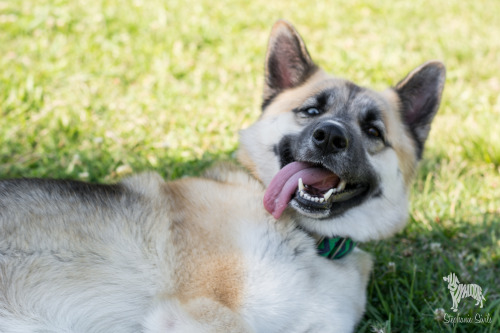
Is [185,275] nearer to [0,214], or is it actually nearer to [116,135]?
[0,214]

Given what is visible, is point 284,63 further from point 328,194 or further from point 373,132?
point 328,194

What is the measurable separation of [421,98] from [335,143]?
111 centimetres

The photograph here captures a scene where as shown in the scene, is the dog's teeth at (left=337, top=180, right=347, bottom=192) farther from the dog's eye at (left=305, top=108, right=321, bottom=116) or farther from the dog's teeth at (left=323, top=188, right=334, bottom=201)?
the dog's eye at (left=305, top=108, right=321, bottom=116)

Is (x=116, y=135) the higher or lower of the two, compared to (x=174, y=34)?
lower

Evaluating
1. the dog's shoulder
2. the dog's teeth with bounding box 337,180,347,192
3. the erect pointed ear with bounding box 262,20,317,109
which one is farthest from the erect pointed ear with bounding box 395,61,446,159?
the dog's shoulder

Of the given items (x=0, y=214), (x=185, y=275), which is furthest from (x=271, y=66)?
→ (x=0, y=214)

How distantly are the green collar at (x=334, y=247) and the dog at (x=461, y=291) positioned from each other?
69cm

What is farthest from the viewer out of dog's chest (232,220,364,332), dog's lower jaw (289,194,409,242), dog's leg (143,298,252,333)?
dog's lower jaw (289,194,409,242)

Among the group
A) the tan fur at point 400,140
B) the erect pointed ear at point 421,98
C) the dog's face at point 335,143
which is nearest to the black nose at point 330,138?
the dog's face at point 335,143

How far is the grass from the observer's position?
3.27 metres

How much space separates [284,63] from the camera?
3.28 meters

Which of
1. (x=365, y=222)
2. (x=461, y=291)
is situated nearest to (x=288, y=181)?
(x=365, y=222)

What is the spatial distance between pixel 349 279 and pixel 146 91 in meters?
3.47

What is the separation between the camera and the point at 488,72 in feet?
19.3
